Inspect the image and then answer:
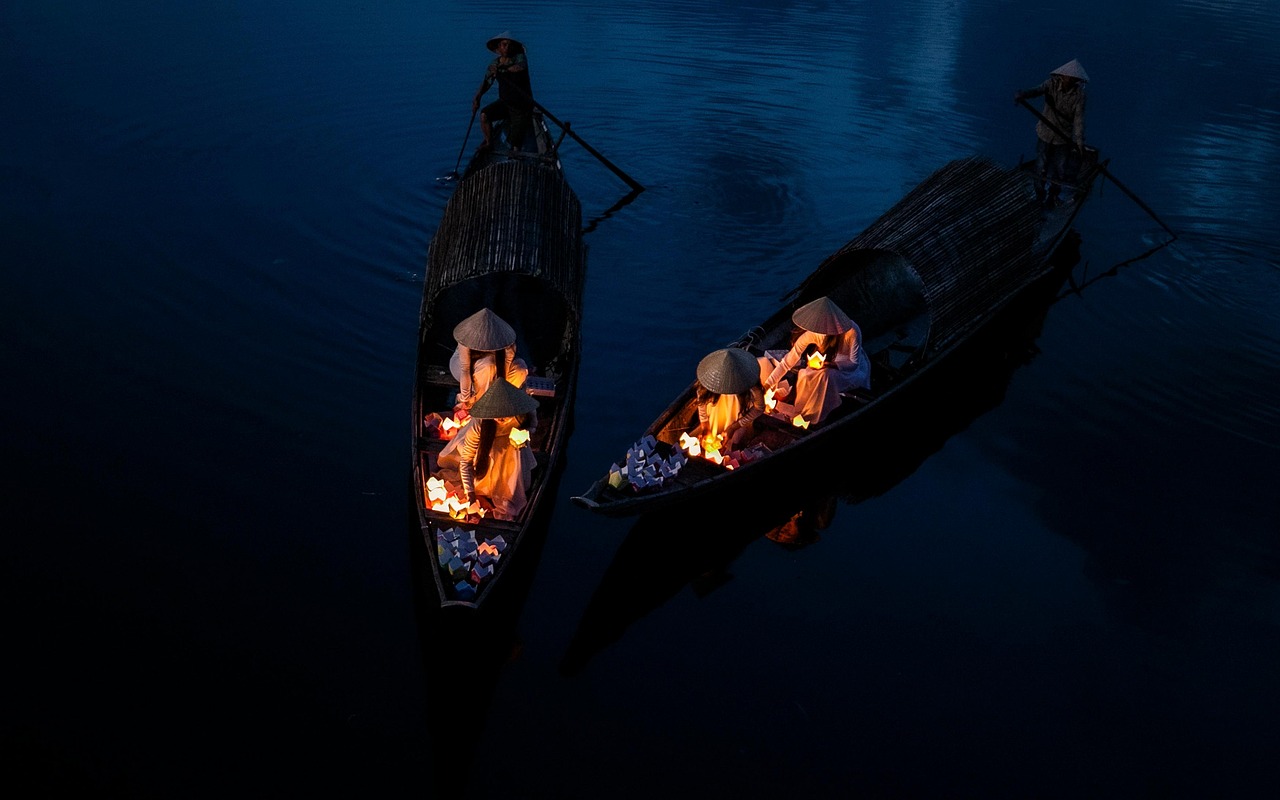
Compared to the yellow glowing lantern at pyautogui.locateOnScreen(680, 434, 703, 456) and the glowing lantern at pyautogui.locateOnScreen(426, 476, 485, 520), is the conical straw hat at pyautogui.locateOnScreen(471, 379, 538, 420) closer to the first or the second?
the glowing lantern at pyautogui.locateOnScreen(426, 476, 485, 520)

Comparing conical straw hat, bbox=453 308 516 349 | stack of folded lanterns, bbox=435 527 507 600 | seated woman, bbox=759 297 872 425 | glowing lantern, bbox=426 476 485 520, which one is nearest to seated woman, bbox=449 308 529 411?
conical straw hat, bbox=453 308 516 349

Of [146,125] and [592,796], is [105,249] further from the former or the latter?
[592,796]

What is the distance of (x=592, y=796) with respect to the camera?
20.3 ft

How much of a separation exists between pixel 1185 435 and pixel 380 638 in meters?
7.71

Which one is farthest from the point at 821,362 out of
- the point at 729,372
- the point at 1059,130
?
the point at 1059,130

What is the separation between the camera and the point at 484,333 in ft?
26.0

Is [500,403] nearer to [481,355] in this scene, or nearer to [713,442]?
[481,355]

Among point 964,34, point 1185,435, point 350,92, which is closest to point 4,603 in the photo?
point 1185,435

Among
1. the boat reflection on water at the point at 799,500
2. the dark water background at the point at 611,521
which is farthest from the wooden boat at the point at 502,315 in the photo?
the boat reflection on water at the point at 799,500

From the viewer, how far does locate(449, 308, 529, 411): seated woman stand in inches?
312

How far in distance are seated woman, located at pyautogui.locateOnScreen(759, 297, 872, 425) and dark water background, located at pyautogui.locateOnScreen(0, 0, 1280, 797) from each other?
2.84ft

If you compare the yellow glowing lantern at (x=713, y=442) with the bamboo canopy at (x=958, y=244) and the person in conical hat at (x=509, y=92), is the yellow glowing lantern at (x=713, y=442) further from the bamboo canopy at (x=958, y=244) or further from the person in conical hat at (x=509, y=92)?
the person in conical hat at (x=509, y=92)

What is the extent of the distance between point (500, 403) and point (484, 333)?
1.14 meters

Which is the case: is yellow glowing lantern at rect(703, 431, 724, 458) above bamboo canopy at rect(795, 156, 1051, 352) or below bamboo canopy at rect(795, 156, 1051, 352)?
below
